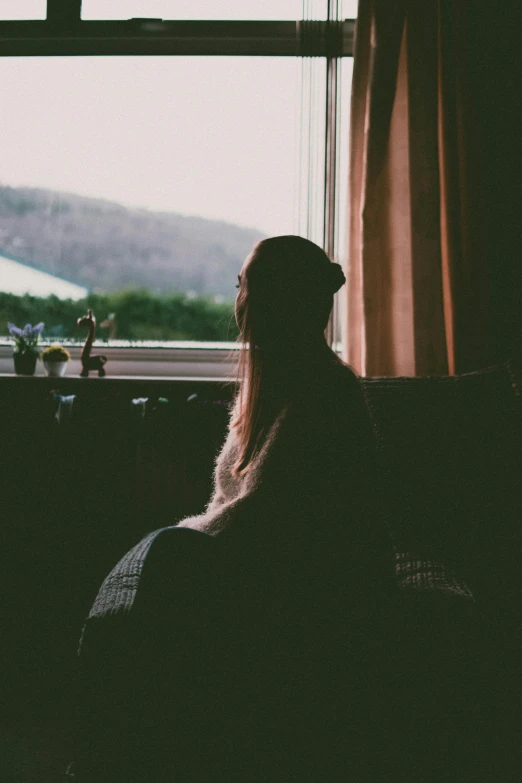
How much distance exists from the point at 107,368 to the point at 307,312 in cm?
126

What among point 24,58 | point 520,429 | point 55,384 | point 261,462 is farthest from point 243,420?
point 24,58

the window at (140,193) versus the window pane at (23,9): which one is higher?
the window pane at (23,9)

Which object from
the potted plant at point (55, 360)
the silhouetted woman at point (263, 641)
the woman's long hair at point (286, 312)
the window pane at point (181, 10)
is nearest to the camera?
the silhouetted woman at point (263, 641)

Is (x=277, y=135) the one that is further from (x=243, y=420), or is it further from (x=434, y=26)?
(x=243, y=420)

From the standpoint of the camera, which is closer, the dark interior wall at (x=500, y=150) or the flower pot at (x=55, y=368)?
the dark interior wall at (x=500, y=150)

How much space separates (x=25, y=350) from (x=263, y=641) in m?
1.44

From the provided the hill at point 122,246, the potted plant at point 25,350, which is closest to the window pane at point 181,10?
the hill at point 122,246

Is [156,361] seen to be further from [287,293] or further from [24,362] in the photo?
[287,293]

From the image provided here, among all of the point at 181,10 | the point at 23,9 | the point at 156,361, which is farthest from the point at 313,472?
the point at 23,9

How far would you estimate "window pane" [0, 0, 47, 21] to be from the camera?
6.95ft

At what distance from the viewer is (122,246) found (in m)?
2.22

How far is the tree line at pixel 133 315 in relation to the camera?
2.22 metres

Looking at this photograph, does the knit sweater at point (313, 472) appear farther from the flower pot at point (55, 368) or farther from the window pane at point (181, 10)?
the window pane at point (181, 10)

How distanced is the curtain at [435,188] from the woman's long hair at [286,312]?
736 mm
